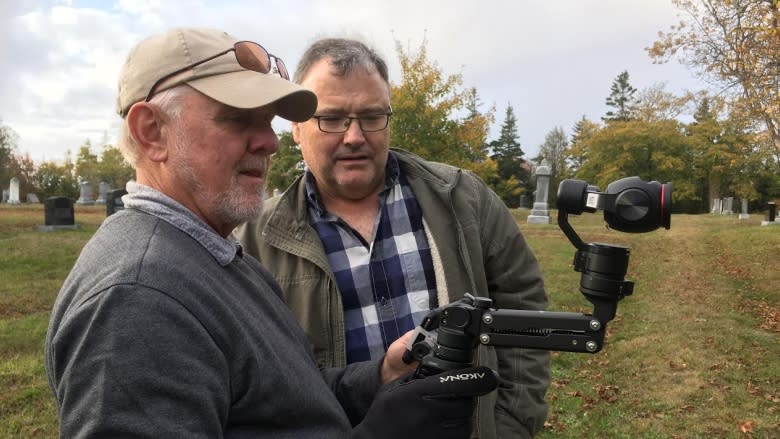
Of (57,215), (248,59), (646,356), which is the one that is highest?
(248,59)

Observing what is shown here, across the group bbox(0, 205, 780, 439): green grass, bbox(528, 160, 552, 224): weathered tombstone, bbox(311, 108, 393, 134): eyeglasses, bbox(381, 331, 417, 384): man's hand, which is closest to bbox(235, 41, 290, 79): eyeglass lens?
bbox(311, 108, 393, 134): eyeglasses

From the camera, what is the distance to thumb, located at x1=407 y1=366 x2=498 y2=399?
1627mm

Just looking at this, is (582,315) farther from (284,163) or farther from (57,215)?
(284,163)

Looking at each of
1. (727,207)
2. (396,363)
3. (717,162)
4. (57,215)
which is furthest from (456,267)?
(717,162)

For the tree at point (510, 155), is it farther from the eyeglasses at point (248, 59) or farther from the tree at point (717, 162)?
the eyeglasses at point (248, 59)

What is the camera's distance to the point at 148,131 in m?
1.67

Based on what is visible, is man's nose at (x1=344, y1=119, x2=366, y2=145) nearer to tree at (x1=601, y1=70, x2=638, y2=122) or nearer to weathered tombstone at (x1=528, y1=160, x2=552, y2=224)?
weathered tombstone at (x1=528, y1=160, x2=552, y2=224)

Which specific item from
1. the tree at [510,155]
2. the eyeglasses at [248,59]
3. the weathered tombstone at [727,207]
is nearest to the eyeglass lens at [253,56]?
the eyeglasses at [248,59]

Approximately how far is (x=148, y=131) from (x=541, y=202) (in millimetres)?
25486

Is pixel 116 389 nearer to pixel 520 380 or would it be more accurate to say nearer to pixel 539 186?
pixel 520 380

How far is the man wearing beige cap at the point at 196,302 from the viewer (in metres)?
1.25

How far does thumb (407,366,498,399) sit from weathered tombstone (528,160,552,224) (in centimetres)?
2352

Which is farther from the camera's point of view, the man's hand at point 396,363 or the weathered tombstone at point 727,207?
the weathered tombstone at point 727,207

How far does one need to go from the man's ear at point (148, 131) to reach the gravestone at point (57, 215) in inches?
665
